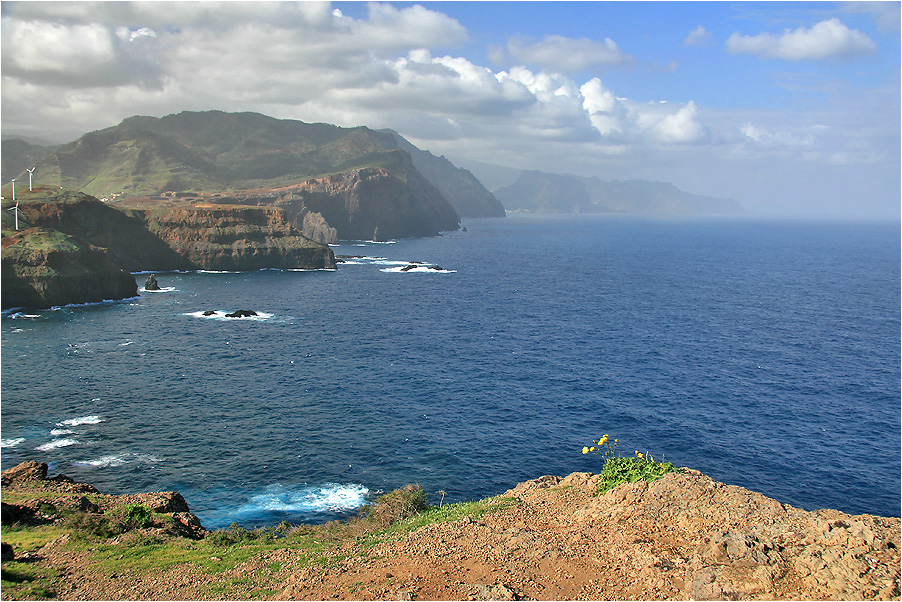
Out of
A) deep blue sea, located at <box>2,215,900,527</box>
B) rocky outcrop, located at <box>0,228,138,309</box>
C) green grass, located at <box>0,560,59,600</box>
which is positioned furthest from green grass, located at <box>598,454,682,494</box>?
rocky outcrop, located at <box>0,228,138,309</box>

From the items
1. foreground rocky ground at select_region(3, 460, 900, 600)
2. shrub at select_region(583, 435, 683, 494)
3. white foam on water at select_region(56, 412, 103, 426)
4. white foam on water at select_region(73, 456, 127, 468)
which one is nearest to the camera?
foreground rocky ground at select_region(3, 460, 900, 600)

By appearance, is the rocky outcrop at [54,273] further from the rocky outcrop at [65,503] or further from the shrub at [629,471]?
the shrub at [629,471]

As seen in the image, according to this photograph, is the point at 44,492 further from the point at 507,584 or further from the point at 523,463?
the point at 523,463

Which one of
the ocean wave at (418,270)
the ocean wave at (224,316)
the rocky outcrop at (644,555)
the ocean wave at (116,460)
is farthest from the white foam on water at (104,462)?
the ocean wave at (418,270)

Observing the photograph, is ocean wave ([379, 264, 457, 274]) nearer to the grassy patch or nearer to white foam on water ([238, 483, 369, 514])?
white foam on water ([238, 483, 369, 514])

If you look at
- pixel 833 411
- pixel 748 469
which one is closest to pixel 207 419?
pixel 748 469

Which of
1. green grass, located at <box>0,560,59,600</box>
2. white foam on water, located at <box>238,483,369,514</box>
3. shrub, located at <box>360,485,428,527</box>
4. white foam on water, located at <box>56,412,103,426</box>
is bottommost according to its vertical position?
white foam on water, located at <box>238,483,369,514</box>
